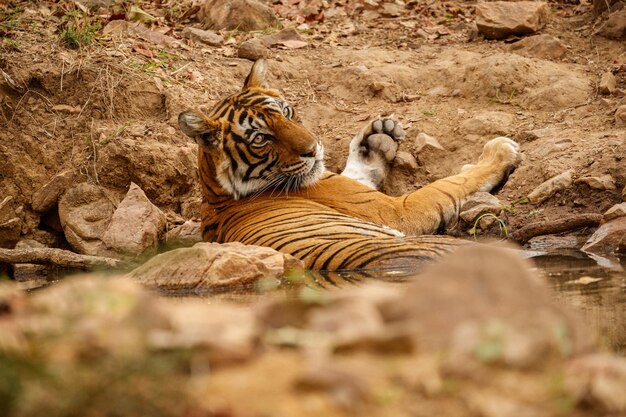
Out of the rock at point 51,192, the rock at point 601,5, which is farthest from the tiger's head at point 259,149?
the rock at point 601,5

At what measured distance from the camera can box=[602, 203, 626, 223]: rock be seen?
5699 mm

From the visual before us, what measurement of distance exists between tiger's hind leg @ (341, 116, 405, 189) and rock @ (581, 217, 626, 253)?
1.95 m

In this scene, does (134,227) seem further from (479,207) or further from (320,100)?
(320,100)

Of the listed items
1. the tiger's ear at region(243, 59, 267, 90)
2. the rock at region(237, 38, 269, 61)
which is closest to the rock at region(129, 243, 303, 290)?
the tiger's ear at region(243, 59, 267, 90)

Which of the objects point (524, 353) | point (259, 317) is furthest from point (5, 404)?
point (524, 353)

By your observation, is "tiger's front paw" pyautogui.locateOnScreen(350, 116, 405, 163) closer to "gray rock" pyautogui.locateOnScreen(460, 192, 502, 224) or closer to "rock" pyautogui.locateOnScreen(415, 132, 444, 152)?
"rock" pyautogui.locateOnScreen(415, 132, 444, 152)

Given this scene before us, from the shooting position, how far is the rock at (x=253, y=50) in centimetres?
888

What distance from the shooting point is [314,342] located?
2.38 meters

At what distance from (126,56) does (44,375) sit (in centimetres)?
655

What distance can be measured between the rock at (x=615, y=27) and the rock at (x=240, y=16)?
9.80 feet

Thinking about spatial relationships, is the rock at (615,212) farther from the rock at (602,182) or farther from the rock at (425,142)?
the rock at (425,142)

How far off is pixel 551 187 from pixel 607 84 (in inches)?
59.4

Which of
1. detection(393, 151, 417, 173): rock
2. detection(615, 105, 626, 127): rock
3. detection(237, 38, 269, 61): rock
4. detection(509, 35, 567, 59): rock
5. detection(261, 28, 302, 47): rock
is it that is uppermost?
detection(261, 28, 302, 47): rock

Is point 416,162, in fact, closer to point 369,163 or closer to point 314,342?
point 369,163
